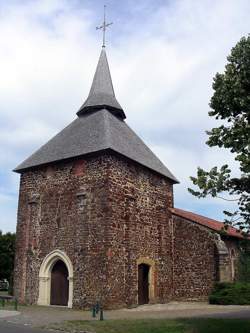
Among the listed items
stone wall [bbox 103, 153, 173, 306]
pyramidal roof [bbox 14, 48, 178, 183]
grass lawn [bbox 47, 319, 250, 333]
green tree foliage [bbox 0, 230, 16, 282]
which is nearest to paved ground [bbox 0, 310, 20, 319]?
grass lawn [bbox 47, 319, 250, 333]

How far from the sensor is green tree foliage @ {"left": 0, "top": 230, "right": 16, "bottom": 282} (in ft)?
125

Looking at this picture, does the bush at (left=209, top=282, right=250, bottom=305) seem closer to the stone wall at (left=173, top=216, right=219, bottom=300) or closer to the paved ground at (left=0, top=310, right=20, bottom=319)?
the stone wall at (left=173, top=216, right=219, bottom=300)

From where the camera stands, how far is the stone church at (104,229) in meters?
19.3

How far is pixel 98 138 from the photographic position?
21109 mm

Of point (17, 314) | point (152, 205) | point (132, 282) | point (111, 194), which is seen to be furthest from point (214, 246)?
point (17, 314)

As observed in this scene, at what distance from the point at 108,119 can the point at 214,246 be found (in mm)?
9513

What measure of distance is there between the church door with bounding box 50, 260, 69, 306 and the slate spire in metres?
9.57

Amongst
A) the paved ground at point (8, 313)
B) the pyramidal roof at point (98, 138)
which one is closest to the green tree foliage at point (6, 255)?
the pyramidal roof at point (98, 138)

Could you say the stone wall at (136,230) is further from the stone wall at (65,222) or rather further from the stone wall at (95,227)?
the stone wall at (65,222)

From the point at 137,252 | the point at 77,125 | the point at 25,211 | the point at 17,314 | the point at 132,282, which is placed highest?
the point at 77,125

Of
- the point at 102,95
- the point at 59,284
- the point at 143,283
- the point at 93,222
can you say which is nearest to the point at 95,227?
the point at 93,222

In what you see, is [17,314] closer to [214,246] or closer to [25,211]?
[25,211]

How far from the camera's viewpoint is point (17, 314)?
1614 centimetres

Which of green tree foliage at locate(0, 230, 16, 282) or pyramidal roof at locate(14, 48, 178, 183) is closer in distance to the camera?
pyramidal roof at locate(14, 48, 178, 183)
